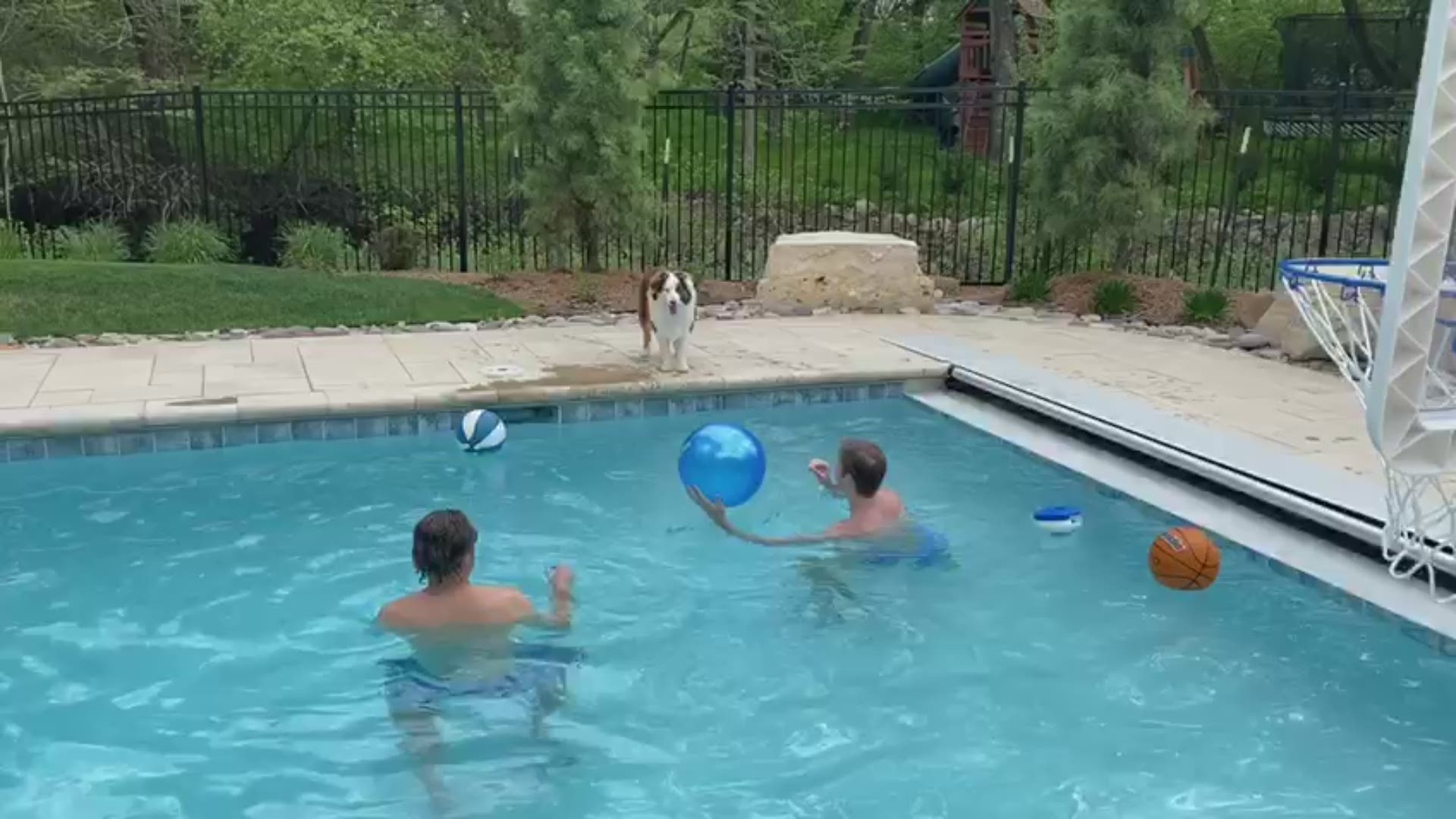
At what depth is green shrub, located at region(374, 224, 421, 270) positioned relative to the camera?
1399 cm

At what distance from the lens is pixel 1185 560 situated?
509cm

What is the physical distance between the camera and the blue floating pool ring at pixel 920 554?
5.79 m

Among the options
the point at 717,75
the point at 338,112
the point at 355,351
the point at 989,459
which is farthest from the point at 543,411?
the point at 717,75

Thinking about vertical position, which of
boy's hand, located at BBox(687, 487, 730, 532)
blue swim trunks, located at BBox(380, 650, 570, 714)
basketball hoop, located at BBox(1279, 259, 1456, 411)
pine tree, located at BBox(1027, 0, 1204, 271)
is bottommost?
blue swim trunks, located at BBox(380, 650, 570, 714)

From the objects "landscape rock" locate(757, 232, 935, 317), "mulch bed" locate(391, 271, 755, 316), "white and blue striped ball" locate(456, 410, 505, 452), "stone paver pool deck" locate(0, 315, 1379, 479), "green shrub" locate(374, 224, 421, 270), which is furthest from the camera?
"green shrub" locate(374, 224, 421, 270)

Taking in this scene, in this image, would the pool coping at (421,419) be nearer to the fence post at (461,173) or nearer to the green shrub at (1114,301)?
the green shrub at (1114,301)

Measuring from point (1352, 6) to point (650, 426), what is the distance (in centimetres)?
2134

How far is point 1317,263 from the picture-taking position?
212 inches

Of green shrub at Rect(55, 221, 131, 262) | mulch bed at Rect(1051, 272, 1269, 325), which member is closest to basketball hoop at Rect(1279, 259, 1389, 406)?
mulch bed at Rect(1051, 272, 1269, 325)

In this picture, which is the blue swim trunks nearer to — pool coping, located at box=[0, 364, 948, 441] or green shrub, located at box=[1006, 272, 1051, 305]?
pool coping, located at box=[0, 364, 948, 441]

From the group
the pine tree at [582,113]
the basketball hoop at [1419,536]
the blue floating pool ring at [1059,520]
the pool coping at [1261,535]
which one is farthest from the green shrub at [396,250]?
the basketball hoop at [1419,536]

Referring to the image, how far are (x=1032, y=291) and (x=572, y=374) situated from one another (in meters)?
5.64

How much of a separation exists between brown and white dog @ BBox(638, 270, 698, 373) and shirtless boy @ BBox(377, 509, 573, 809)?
4.20 meters

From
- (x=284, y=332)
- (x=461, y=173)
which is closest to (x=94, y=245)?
(x=461, y=173)
